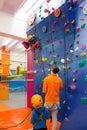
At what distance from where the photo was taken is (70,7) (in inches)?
137

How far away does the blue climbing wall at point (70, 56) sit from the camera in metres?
3.22

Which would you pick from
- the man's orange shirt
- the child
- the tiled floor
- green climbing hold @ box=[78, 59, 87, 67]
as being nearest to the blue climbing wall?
green climbing hold @ box=[78, 59, 87, 67]

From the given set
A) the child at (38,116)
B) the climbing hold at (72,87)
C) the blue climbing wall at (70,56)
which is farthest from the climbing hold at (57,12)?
the child at (38,116)

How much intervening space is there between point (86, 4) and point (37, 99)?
1.94 m

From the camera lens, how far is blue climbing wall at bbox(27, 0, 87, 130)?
322cm

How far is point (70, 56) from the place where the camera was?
11.8ft

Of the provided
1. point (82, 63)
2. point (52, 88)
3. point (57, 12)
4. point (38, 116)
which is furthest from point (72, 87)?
point (57, 12)

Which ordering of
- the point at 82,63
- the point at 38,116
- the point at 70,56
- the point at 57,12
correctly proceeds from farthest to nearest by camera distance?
the point at 57,12, the point at 70,56, the point at 82,63, the point at 38,116

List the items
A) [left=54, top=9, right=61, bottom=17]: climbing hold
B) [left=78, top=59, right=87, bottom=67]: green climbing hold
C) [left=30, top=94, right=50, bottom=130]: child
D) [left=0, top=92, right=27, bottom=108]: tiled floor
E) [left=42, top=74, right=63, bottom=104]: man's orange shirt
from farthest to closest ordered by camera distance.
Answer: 1. [left=0, top=92, right=27, bottom=108]: tiled floor
2. [left=54, top=9, right=61, bottom=17]: climbing hold
3. [left=42, top=74, right=63, bottom=104]: man's orange shirt
4. [left=78, top=59, right=87, bottom=67]: green climbing hold
5. [left=30, top=94, right=50, bottom=130]: child

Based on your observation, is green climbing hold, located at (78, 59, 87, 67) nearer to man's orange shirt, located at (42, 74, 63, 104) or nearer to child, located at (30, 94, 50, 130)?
man's orange shirt, located at (42, 74, 63, 104)

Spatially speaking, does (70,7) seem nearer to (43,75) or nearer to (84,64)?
(84,64)

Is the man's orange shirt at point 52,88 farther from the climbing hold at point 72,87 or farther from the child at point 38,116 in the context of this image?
the child at point 38,116

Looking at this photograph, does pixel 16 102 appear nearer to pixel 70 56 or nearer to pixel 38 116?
pixel 70 56

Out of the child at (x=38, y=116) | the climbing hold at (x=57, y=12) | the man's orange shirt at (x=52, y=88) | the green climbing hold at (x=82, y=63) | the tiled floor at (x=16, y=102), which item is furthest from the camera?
the tiled floor at (x=16, y=102)
